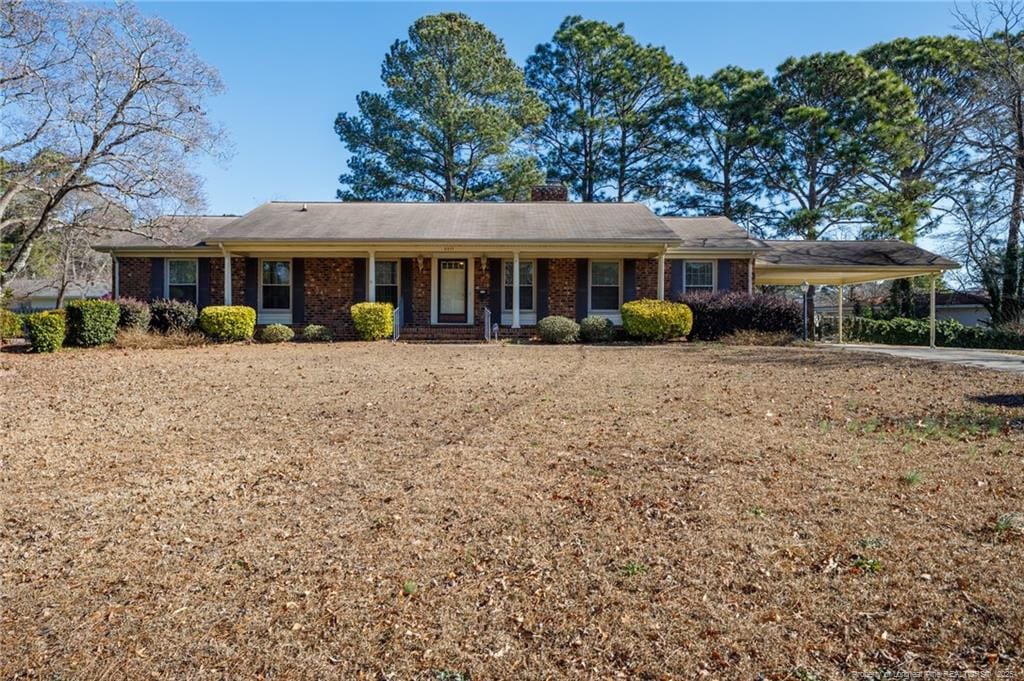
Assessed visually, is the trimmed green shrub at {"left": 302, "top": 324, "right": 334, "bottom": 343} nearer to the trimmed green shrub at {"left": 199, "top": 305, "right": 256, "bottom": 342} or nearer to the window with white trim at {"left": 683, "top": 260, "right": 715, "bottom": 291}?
the trimmed green shrub at {"left": 199, "top": 305, "right": 256, "bottom": 342}

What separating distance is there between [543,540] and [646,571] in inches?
24.3

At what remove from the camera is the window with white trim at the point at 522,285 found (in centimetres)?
1752

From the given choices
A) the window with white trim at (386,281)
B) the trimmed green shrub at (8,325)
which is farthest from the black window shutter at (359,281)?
the trimmed green shrub at (8,325)

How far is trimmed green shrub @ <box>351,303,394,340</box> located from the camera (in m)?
15.1

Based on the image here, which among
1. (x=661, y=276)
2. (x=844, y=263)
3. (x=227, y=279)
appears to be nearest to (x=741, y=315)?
(x=661, y=276)

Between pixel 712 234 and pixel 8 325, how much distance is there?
19356mm

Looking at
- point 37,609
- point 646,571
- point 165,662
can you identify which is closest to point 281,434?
point 37,609

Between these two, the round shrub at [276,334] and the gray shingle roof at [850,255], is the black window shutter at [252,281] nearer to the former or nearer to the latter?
the round shrub at [276,334]

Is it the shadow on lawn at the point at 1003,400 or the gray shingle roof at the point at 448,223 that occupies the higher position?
the gray shingle roof at the point at 448,223

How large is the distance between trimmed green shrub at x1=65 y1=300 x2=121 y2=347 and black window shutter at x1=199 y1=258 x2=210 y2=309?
394 centimetres

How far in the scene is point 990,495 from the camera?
396 cm

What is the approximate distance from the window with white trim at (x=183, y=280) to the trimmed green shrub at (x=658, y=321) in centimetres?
1264

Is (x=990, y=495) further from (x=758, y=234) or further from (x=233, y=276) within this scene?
(x=758, y=234)

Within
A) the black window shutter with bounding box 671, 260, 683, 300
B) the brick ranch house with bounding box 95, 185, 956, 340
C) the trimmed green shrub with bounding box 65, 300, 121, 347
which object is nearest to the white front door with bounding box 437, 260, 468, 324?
the brick ranch house with bounding box 95, 185, 956, 340
